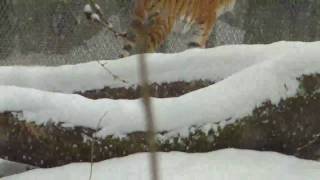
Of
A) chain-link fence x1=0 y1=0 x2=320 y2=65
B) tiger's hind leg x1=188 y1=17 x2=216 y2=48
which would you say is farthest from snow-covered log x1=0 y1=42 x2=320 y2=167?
chain-link fence x1=0 y1=0 x2=320 y2=65

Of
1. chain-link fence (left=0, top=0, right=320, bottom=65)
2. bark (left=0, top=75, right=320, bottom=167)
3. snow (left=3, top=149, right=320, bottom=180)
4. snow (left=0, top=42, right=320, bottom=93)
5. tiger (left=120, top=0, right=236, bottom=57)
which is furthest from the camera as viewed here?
chain-link fence (left=0, top=0, right=320, bottom=65)

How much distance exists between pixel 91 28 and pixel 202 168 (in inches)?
137

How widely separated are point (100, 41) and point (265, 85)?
132 inches

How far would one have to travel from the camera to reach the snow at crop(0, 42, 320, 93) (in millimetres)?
3223

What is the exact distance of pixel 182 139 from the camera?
2652 mm

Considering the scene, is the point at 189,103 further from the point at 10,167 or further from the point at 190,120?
the point at 10,167

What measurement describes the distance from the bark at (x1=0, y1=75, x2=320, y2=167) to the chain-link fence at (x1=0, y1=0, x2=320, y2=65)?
2784mm

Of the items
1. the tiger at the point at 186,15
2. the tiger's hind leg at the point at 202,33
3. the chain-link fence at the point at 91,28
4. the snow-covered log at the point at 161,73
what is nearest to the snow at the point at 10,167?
the snow-covered log at the point at 161,73

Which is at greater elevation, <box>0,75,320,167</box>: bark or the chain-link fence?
the chain-link fence

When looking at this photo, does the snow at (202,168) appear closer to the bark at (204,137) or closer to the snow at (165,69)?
the bark at (204,137)

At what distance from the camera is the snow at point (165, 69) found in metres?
3.22

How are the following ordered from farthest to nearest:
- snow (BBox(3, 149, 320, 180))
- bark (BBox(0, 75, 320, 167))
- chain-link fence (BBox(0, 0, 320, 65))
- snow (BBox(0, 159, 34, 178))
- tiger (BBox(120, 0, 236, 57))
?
chain-link fence (BBox(0, 0, 320, 65)) → tiger (BBox(120, 0, 236, 57)) → snow (BBox(0, 159, 34, 178)) → bark (BBox(0, 75, 320, 167)) → snow (BBox(3, 149, 320, 180))

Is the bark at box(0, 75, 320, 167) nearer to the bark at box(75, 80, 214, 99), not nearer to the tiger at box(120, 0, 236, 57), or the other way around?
the bark at box(75, 80, 214, 99)

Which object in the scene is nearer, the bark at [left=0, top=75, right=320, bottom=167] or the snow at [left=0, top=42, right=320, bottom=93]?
the bark at [left=0, top=75, right=320, bottom=167]
